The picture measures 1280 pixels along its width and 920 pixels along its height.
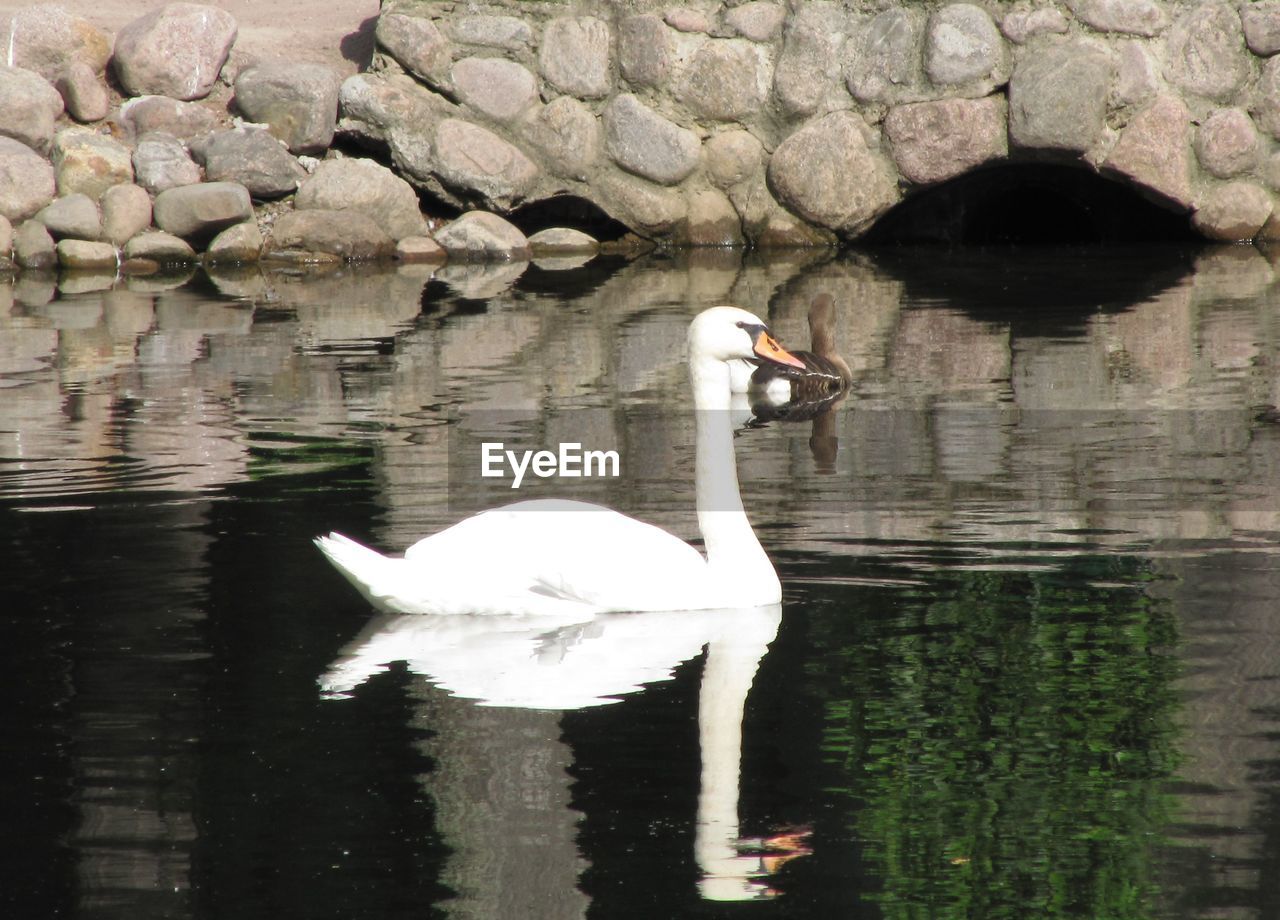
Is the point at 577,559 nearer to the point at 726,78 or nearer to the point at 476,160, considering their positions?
the point at 476,160

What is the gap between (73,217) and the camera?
18.4 meters

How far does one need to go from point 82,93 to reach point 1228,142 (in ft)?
37.1

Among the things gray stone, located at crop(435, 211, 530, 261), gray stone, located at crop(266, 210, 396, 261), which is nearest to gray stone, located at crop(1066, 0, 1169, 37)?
gray stone, located at crop(435, 211, 530, 261)

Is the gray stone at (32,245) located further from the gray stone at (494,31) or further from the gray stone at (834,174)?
the gray stone at (834,174)

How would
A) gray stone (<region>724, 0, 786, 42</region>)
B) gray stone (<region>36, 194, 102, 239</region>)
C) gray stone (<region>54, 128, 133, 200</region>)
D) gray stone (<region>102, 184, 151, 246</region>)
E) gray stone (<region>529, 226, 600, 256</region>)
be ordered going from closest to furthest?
1. gray stone (<region>36, 194, 102, 239</region>)
2. gray stone (<region>102, 184, 151, 246</region>)
3. gray stone (<region>54, 128, 133, 200</region>)
4. gray stone (<region>724, 0, 786, 42</region>)
5. gray stone (<region>529, 226, 600, 256</region>)

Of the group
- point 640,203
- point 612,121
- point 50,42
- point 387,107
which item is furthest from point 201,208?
point 640,203

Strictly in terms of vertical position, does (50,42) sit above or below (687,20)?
above

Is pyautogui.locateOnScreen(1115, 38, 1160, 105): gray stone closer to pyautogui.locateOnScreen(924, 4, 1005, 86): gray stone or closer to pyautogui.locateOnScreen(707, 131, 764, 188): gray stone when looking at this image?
pyautogui.locateOnScreen(924, 4, 1005, 86): gray stone

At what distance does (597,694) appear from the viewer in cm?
556

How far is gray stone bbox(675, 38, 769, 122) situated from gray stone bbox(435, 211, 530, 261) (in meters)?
2.25

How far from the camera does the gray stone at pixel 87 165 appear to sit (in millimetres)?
18688

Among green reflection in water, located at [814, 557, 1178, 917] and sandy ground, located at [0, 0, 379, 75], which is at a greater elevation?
sandy ground, located at [0, 0, 379, 75]

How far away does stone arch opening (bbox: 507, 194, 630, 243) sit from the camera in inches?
812

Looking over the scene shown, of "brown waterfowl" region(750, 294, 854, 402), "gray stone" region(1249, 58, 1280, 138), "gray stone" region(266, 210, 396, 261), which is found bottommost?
"brown waterfowl" region(750, 294, 854, 402)
